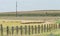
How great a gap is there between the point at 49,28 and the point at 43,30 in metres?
1.06

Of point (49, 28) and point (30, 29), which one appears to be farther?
point (49, 28)

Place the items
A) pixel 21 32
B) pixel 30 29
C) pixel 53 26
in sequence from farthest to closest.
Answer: pixel 53 26
pixel 30 29
pixel 21 32

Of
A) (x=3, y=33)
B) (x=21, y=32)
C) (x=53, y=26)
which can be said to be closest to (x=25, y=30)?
(x=21, y=32)

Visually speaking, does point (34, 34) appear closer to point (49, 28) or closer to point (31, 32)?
point (31, 32)

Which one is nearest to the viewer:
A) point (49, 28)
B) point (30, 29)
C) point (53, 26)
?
point (30, 29)

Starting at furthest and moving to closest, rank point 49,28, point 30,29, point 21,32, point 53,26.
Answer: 1. point 53,26
2. point 49,28
3. point 30,29
4. point 21,32

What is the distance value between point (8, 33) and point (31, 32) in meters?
2.08

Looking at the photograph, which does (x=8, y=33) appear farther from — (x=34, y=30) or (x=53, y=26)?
(x=53, y=26)

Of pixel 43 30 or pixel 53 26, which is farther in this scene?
pixel 53 26

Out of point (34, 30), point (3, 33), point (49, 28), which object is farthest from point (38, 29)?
point (3, 33)

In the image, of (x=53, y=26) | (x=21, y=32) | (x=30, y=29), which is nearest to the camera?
(x=21, y=32)

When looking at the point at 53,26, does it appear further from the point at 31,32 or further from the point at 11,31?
the point at 11,31

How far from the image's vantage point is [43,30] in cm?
2033

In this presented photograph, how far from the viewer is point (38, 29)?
19891mm
